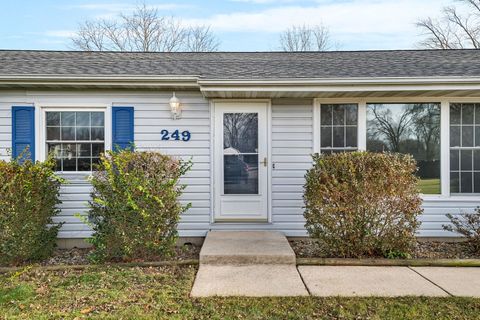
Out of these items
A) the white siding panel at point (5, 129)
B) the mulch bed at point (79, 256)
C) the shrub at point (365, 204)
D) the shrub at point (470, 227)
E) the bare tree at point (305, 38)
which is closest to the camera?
the shrub at point (365, 204)

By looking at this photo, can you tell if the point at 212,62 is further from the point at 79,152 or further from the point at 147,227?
the point at 147,227

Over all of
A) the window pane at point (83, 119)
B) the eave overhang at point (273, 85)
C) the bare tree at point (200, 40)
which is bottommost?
the window pane at point (83, 119)

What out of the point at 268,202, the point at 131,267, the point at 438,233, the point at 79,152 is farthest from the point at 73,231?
the point at 438,233

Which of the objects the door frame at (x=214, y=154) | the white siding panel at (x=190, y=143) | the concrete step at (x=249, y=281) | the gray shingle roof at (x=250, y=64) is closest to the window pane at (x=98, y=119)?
the white siding panel at (x=190, y=143)

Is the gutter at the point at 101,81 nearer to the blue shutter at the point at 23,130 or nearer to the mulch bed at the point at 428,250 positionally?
the blue shutter at the point at 23,130

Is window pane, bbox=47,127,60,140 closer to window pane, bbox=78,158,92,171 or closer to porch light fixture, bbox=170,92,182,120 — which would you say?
window pane, bbox=78,158,92,171

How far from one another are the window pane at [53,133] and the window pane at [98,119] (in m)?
0.57

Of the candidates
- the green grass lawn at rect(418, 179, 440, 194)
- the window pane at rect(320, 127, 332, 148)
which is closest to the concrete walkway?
the green grass lawn at rect(418, 179, 440, 194)

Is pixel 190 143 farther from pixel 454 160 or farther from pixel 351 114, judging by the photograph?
pixel 454 160

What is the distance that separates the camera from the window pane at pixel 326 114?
5.77 m

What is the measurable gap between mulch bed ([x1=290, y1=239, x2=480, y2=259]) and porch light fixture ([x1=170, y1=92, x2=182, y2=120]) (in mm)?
2733

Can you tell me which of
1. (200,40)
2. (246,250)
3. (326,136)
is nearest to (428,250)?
(326,136)

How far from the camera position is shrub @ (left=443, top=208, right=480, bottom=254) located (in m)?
5.08

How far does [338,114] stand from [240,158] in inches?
68.4
